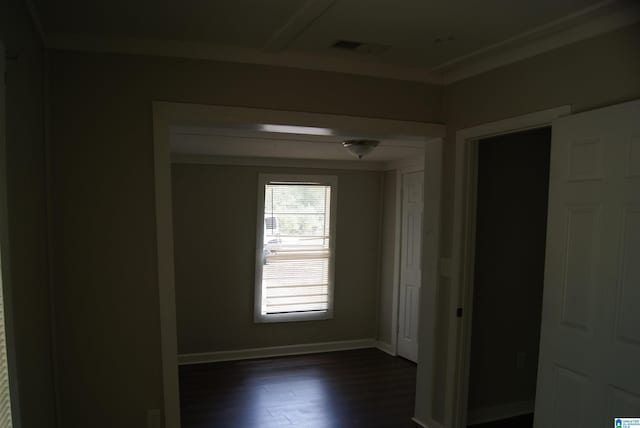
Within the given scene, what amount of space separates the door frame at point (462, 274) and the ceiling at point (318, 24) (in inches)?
25.9

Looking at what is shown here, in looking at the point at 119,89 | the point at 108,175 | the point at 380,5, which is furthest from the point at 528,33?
the point at 108,175

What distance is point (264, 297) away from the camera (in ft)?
17.2

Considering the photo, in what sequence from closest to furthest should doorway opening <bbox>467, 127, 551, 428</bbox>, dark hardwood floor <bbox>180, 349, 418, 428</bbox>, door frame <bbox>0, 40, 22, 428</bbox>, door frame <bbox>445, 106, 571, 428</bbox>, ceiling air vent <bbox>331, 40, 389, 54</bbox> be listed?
door frame <bbox>0, 40, 22, 428</bbox> → ceiling air vent <bbox>331, 40, 389, 54</bbox> → door frame <bbox>445, 106, 571, 428</bbox> → doorway opening <bbox>467, 127, 551, 428</bbox> → dark hardwood floor <bbox>180, 349, 418, 428</bbox>

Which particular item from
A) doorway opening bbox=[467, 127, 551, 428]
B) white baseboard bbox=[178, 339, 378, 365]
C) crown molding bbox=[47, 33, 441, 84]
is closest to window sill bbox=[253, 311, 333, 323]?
white baseboard bbox=[178, 339, 378, 365]

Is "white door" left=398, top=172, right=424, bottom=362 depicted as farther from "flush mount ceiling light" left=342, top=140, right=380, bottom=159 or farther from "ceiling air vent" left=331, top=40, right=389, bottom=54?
"ceiling air vent" left=331, top=40, right=389, bottom=54

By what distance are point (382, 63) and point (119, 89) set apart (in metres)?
1.56

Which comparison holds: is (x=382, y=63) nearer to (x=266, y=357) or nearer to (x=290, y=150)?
(x=290, y=150)

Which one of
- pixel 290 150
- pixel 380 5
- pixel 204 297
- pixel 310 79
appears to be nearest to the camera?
pixel 380 5

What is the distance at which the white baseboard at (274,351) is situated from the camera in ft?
16.4

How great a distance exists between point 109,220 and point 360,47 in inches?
Answer: 67.3

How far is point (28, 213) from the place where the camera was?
71.9 inches

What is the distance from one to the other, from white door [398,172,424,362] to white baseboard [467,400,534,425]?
154 cm

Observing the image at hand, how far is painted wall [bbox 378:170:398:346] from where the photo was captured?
214 inches

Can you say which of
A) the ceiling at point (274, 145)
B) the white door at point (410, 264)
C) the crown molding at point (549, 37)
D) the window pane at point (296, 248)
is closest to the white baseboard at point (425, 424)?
the white door at point (410, 264)
